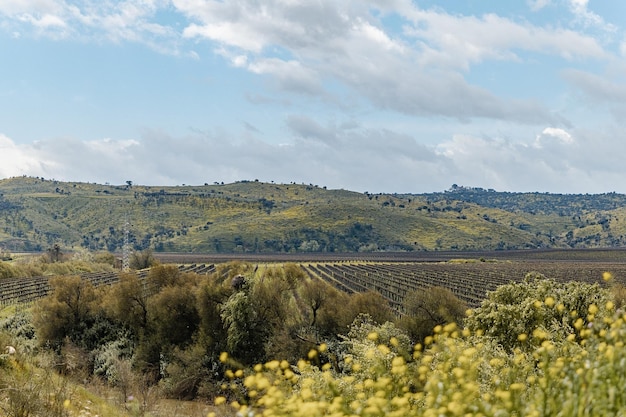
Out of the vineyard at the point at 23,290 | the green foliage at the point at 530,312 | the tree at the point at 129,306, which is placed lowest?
the vineyard at the point at 23,290

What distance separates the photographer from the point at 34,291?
99.4 meters

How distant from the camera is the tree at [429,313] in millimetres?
56669

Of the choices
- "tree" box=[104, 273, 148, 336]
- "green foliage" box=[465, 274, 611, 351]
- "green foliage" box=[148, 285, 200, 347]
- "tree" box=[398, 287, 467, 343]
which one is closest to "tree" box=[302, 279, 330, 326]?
"tree" box=[398, 287, 467, 343]

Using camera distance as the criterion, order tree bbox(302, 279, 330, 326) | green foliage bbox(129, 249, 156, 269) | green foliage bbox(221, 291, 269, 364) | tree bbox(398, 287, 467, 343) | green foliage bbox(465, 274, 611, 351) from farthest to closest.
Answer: green foliage bbox(129, 249, 156, 269)
tree bbox(302, 279, 330, 326)
green foliage bbox(221, 291, 269, 364)
tree bbox(398, 287, 467, 343)
green foliage bbox(465, 274, 611, 351)

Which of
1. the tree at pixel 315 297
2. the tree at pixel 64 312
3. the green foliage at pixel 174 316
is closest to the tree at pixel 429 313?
the tree at pixel 315 297

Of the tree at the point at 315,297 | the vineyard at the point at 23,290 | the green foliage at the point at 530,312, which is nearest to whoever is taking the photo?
the green foliage at the point at 530,312

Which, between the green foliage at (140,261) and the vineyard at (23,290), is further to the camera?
the green foliage at (140,261)

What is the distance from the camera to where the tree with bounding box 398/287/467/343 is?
56.7 m

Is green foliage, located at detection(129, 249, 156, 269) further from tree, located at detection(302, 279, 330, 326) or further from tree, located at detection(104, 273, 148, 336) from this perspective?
tree, located at detection(302, 279, 330, 326)

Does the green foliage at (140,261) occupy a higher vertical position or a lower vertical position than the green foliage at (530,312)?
lower

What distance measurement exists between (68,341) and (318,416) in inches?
2405

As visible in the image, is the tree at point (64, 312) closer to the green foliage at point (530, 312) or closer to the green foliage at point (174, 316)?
the green foliage at point (174, 316)

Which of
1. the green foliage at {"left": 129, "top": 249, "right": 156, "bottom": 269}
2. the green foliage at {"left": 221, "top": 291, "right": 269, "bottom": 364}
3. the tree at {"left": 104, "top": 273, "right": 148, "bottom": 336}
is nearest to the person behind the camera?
the green foliage at {"left": 221, "top": 291, "right": 269, "bottom": 364}

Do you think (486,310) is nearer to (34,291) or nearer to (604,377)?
(604,377)
